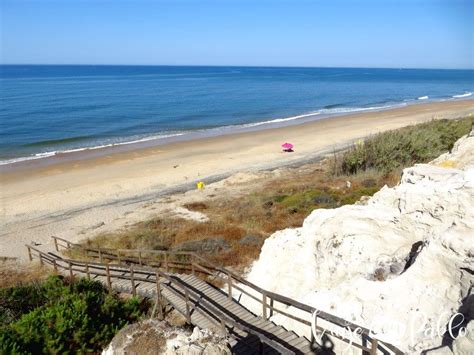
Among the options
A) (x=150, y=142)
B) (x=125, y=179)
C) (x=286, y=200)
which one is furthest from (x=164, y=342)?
(x=150, y=142)

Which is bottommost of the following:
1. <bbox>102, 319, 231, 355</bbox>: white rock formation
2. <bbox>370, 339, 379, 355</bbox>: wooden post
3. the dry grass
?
the dry grass

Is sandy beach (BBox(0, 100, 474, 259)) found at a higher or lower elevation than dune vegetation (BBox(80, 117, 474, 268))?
lower

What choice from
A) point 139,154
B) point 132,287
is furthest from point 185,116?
point 132,287

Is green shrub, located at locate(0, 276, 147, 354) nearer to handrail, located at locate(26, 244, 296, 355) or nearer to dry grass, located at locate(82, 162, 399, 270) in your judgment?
handrail, located at locate(26, 244, 296, 355)

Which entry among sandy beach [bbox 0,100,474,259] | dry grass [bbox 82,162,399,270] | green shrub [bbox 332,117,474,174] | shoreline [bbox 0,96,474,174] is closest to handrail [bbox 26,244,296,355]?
dry grass [bbox 82,162,399,270]

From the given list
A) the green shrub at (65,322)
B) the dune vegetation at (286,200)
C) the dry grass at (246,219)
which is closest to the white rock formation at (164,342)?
the green shrub at (65,322)

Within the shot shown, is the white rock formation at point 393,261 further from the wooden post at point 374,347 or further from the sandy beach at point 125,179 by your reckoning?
the sandy beach at point 125,179
